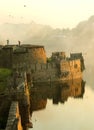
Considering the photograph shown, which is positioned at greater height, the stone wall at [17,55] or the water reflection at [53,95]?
the stone wall at [17,55]

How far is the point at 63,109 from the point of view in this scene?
40062 millimetres

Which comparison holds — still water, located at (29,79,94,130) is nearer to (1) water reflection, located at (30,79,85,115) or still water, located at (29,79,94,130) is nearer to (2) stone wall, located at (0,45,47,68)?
(1) water reflection, located at (30,79,85,115)

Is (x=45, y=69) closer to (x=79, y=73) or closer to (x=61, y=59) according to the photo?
(x=61, y=59)

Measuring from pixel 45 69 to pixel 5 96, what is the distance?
132ft

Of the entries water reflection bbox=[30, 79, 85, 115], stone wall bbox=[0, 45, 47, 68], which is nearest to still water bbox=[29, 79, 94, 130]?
water reflection bbox=[30, 79, 85, 115]

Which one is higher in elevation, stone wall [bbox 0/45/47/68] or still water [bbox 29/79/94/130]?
stone wall [bbox 0/45/47/68]

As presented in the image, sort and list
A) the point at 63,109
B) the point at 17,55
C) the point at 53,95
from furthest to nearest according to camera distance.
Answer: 1. the point at 17,55
2. the point at 53,95
3. the point at 63,109

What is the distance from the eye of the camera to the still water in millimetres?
31547

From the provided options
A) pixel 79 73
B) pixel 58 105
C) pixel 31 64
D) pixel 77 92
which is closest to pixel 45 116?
pixel 58 105

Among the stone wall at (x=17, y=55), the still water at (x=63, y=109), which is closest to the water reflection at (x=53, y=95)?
the still water at (x=63, y=109)

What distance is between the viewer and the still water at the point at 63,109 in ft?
104

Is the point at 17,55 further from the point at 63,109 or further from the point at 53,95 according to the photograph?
the point at 63,109

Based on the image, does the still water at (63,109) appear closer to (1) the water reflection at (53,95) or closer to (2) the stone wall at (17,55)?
(1) the water reflection at (53,95)

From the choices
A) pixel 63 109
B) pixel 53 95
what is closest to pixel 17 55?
pixel 53 95
